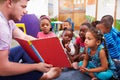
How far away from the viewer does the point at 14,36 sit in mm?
1212

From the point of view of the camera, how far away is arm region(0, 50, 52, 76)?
886 mm

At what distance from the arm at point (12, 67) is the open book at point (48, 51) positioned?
0.06 m

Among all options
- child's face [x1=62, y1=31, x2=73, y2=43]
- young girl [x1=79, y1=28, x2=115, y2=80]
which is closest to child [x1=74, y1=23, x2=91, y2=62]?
child's face [x1=62, y1=31, x2=73, y2=43]

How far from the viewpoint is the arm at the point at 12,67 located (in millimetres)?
886

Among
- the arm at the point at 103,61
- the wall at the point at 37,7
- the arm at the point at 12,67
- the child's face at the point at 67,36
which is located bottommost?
the arm at the point at 103,61

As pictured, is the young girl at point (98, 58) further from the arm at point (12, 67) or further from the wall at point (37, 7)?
the wall at point (37, 7)

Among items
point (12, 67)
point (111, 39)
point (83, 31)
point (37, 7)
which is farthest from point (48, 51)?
point (37, 7)

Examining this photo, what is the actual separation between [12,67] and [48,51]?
23 centimetres

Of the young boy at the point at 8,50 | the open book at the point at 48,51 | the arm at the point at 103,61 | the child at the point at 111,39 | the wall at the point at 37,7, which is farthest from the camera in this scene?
the wall at the point at 37,7

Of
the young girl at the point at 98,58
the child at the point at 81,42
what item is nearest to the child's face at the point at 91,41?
the young girl at the point at 98,58

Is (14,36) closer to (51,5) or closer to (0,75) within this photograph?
(0,75)

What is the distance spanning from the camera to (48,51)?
1058 millimetres

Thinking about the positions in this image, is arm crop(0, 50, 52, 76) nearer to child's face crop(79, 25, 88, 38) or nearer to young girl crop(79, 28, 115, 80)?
young girl crop(79, 28, 115, 80)

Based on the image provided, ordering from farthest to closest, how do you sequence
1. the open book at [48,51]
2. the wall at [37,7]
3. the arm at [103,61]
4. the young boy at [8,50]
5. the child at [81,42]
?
the wall at [37,7]
the child at [81,42]
the arm at [103,61]
the open book at [48,51]
the young boy at [8,50]
